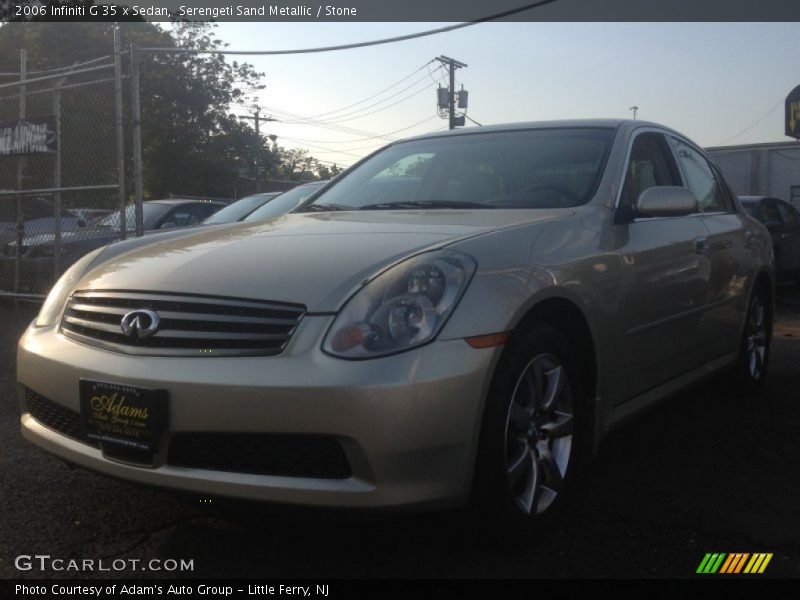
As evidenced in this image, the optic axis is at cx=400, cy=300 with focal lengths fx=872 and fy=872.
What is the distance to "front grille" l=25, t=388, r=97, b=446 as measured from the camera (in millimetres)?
2846

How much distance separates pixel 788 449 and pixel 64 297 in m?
3.27

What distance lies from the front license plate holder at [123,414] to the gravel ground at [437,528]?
0.82ft

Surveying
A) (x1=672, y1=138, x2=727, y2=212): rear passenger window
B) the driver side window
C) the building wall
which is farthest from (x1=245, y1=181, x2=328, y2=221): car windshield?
the building wall

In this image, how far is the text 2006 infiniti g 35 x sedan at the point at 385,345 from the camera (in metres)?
2.46

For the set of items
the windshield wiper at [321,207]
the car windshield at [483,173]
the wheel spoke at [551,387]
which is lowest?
the wheel spoke at [551,387]

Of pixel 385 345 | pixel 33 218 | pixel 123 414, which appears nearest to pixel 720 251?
pixel 385 345

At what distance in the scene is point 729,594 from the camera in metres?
2.59

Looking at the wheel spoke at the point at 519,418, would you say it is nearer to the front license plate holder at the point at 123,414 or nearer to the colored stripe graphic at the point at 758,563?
the colored stripe graphic at the point at 758,563

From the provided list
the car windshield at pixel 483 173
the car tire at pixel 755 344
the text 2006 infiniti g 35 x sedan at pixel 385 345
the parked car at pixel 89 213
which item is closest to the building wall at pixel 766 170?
the parked car at pixel 89 213

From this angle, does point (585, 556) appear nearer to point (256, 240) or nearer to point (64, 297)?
point (256, 240)

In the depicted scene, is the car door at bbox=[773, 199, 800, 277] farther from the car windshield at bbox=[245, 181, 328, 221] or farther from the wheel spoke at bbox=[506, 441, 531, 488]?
the wheel spoke at bbox=[506, 441, 531, 488]

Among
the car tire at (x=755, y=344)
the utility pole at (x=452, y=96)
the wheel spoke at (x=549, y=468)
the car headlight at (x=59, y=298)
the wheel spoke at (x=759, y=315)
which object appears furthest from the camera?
the utility pole at (x=452, y=96)

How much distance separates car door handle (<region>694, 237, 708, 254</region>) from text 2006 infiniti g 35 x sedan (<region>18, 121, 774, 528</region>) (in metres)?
0.33

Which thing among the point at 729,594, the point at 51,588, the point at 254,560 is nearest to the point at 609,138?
the point at 729,594
